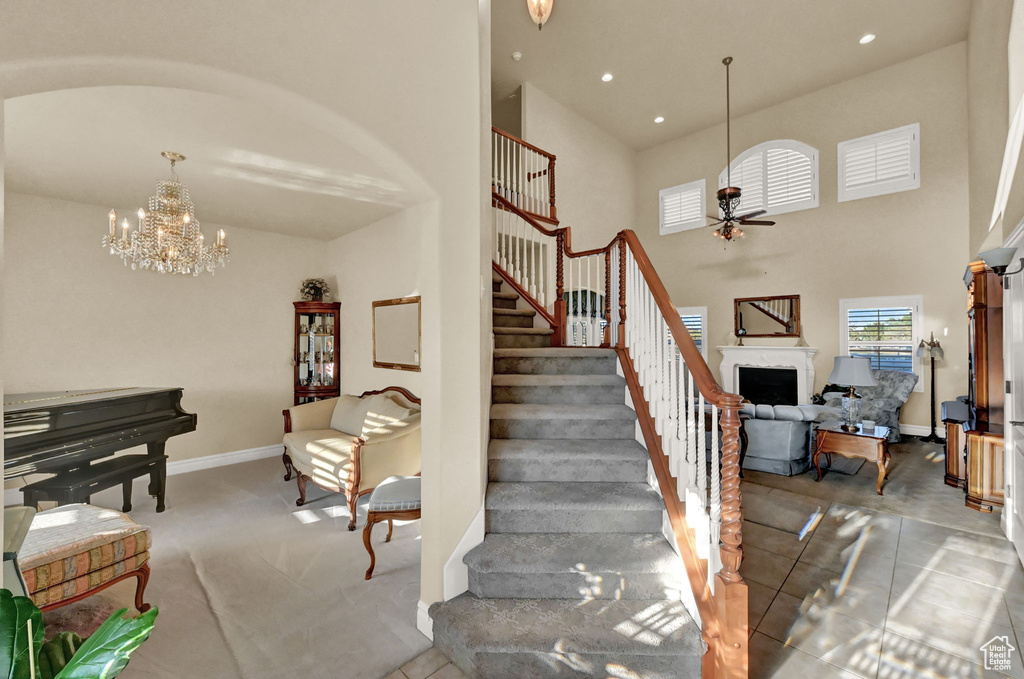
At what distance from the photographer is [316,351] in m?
5.73

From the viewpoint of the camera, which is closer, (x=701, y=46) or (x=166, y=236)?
(x=166, y=236)

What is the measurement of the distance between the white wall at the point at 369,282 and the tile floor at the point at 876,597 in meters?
3.59

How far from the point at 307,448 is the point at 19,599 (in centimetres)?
348

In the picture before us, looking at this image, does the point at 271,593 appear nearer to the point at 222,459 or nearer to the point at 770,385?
the point at 222,459

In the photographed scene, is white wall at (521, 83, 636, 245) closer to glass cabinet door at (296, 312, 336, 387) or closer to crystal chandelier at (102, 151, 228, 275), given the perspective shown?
glass cabinet door at (296, 312, 336, 387)

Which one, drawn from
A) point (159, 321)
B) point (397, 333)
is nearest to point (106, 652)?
point (397, 333)

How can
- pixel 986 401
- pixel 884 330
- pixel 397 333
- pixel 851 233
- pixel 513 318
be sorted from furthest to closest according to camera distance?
pixel 851 233 < pixel 884 330 < pixel 397 333 < pixel 513 318 < pixel 986 401

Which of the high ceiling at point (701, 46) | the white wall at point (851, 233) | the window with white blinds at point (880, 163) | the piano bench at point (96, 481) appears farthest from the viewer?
the window with white blinds at point (880, 163)

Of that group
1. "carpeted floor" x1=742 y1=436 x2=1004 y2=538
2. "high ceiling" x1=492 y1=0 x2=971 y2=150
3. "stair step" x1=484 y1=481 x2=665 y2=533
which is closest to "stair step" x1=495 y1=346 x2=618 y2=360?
"stair step" x1=484 y1=481 x2=665 y2=533

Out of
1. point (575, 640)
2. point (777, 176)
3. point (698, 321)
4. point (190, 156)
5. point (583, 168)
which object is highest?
point (583, 168)

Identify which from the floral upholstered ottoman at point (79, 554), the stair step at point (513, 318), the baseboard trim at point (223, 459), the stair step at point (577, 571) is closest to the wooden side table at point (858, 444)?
the stair step at point (577, 571)

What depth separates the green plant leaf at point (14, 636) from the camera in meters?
0.70

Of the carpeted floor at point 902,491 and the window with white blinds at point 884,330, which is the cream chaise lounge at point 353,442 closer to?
the carpeted floor at point 902,491

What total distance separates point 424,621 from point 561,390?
66.1 inches
